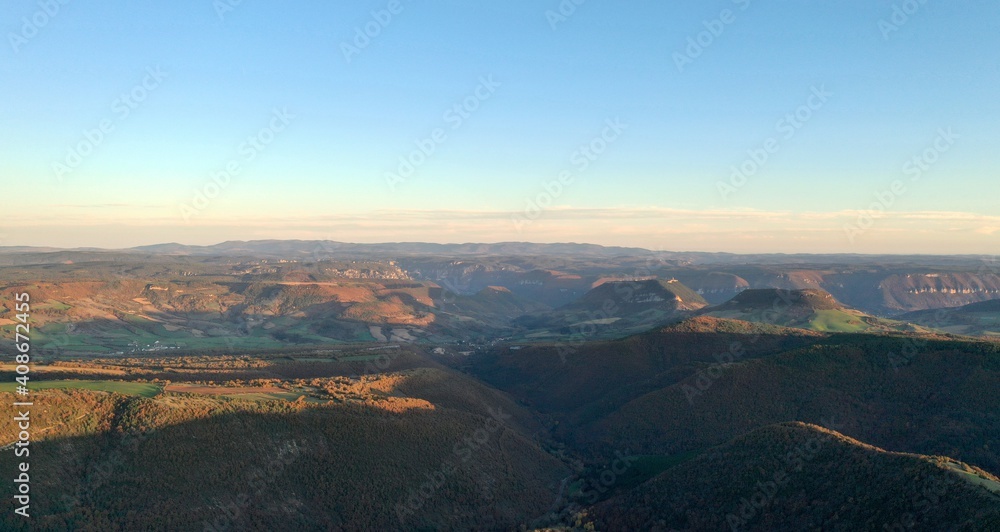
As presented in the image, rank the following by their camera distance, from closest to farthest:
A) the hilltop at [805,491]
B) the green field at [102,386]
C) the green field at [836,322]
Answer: the hilltop at [805,491] → the green field at [102,386] → the green field at [836,322]

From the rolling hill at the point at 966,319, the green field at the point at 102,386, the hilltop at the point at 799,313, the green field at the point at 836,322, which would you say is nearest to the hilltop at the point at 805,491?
the green field at the point at 102,386

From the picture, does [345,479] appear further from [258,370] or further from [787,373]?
[787,373]

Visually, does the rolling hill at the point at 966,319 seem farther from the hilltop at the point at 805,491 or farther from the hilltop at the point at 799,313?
the hilltop at the point at 805,491

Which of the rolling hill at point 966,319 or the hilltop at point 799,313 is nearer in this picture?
the hilltop at point 799,313

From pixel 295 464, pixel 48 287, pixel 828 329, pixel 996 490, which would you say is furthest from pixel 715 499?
pixel 48 287

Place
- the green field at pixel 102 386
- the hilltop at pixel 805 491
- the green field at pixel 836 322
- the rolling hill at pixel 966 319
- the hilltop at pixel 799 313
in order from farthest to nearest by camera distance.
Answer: the rolling hill at pixel 966 319
the hilltop at pixel 799 313
the green field at pixel 836 322
the green field at pixel 102 386
the hilltop at pixel 805 491

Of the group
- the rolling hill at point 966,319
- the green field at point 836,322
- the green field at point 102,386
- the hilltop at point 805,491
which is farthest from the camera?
the rolling hill at point 966,319

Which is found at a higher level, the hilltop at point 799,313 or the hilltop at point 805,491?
the hilltop at point 799,313

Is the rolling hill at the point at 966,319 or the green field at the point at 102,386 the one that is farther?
the rolling hill at the point at 966,319

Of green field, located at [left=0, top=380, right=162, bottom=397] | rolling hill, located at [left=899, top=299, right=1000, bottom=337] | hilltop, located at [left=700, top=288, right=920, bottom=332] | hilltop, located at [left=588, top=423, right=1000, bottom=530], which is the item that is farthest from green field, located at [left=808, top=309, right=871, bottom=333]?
green field, located at [left=0, top=380, right=162, bottom=397]
